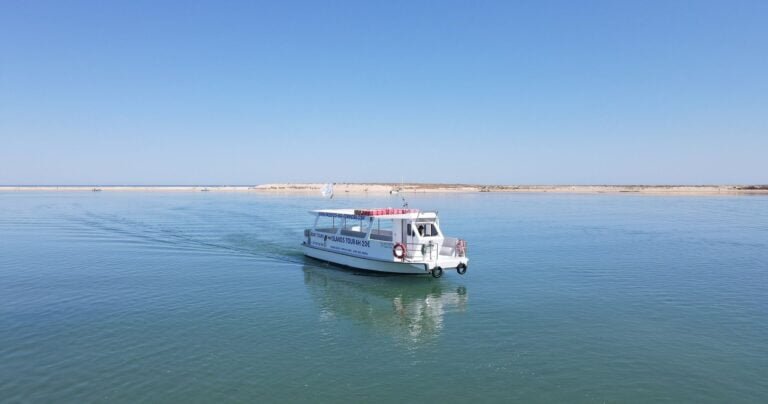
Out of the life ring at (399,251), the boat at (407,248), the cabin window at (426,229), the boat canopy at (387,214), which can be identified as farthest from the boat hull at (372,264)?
the boat canopy at (387,214)

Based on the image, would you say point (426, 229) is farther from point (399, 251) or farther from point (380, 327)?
point (380, 327)

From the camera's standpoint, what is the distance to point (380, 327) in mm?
19797

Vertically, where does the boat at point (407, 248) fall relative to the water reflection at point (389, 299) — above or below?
above

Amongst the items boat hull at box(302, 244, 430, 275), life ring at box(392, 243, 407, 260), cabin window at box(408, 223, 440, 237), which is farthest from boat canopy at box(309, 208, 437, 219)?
boat hull at box(302, 244, 430, 275)

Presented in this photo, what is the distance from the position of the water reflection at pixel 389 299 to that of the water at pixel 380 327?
0.48 ft

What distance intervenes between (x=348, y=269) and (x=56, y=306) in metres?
16.7

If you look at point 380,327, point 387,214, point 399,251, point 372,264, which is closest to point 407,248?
point 399,251

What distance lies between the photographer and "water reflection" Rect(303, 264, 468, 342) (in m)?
20.2

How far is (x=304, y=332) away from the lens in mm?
18734

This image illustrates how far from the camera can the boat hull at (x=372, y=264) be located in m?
28.6

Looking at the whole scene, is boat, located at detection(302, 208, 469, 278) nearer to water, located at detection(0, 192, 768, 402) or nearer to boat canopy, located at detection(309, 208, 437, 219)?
boat canopy, located at detection(309, 208, 437, 219)

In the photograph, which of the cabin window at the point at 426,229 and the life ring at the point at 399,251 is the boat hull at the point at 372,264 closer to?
the life ring at the point at 399,251

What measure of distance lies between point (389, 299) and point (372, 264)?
559 cm

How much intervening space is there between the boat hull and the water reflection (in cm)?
54
